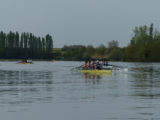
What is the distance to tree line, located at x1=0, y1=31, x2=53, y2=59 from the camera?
469 feet

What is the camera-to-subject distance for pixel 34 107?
17938 mm

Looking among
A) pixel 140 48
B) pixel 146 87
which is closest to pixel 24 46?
pixel 140 48

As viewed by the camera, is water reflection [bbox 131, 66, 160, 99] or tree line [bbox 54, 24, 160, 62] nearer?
water reflection [bbox 131, 66, 160, 99]

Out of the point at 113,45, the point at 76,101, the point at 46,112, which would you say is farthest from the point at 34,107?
the point at 113,45

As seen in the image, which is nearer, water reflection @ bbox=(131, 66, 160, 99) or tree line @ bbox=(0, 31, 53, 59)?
water reflection @ bbox=(131, 66, 160, 99)

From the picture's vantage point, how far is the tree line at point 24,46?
469ft

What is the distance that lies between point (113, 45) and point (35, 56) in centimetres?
3030

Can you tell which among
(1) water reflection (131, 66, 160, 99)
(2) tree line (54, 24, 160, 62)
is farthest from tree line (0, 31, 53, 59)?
(1) water reflection (131, 66, 160, 99)

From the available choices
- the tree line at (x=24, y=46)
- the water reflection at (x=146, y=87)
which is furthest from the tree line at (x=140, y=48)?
the water reflection at (x=146, y=87)

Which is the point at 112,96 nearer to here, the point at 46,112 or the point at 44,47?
the point at 46,112

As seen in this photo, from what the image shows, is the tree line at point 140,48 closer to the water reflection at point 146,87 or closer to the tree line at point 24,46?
the tree line at point 24,46

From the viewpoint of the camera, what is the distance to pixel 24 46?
481ft

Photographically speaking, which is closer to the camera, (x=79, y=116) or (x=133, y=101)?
(x=79, y=116)

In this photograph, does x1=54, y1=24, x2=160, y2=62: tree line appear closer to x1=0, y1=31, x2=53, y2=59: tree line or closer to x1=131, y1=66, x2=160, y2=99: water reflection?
x1=0, y1=31, x2=53, y2=59: tree line
